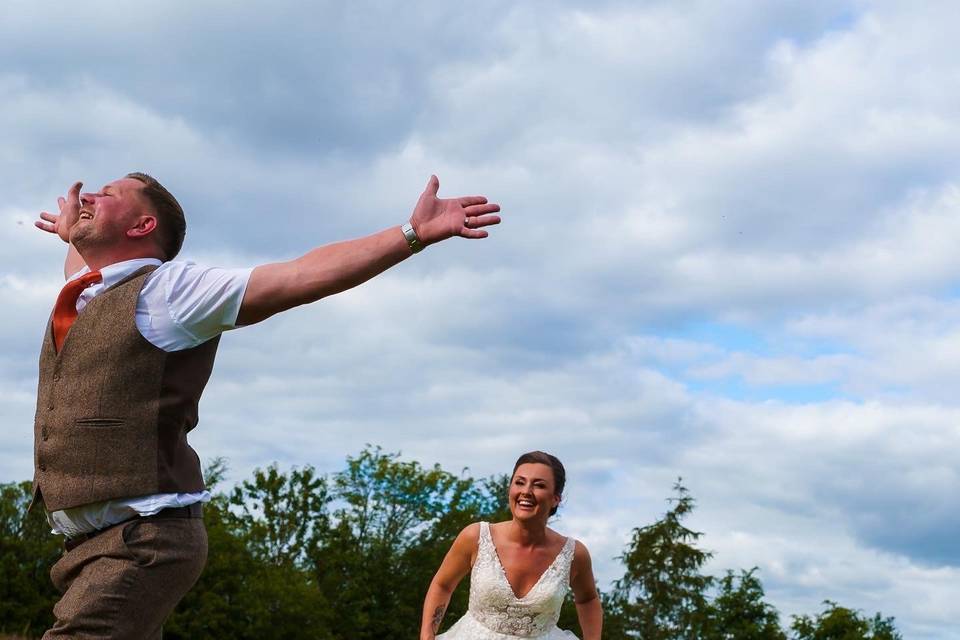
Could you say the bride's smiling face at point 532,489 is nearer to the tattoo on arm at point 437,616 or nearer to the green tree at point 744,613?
the tattoo on arm at point 437,616

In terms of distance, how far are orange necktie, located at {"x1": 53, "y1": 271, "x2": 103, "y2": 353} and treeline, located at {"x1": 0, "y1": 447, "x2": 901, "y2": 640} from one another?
3108 cm

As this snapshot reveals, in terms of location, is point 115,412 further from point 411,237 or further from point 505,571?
point 505,571

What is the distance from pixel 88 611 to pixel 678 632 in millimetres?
39927

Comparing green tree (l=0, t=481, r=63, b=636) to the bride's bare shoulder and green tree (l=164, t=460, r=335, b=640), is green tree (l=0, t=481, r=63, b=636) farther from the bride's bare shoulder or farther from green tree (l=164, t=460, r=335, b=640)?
the bride's bare shoulder

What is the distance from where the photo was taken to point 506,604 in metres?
9.35

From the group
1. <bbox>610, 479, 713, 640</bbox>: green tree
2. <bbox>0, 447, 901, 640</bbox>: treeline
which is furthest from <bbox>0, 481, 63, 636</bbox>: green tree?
<bbox>610, 479, 713, 640</bbox>: green tree

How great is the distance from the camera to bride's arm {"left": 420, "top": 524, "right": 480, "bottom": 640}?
8.58 meters

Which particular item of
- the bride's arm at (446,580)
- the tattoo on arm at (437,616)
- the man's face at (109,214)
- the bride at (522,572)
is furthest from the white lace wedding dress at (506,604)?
the man's face at (109,214)

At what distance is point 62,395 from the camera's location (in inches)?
164

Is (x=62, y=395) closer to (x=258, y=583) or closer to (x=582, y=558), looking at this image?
(x=582, y=558)

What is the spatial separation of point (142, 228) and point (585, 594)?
5627 millimetres

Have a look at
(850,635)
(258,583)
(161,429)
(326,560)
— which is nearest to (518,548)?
(161,429)

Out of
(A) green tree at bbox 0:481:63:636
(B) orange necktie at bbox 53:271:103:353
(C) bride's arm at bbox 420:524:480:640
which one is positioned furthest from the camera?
(A) green tree at bbox 0:481:63:636

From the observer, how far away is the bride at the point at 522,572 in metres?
9.06
